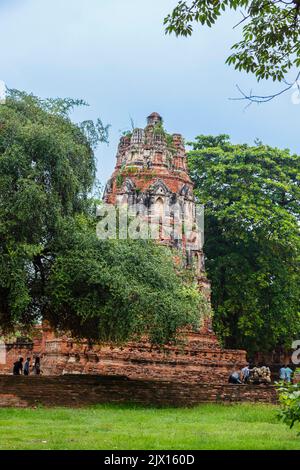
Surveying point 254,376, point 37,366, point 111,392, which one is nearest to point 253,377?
point 254,376

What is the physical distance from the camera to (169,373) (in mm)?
24453

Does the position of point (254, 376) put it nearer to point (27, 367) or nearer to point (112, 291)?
point (27, 367)

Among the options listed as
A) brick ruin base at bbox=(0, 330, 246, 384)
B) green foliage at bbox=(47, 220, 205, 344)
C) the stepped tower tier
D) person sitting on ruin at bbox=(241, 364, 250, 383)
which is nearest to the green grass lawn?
green foliage at bbox=(47, 220, 205, 344)

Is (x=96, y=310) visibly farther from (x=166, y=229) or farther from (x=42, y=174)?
(x=166, y=229)

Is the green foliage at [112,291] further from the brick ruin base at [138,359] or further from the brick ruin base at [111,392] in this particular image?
the brick ruin base at [138,359]

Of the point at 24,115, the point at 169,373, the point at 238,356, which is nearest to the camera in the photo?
the point at 24,115

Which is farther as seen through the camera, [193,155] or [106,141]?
[193,155]

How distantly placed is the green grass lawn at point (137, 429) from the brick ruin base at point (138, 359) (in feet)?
18.1

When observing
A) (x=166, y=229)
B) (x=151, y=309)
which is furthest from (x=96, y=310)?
(x=166, y=229)

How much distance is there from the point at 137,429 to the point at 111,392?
251 inches

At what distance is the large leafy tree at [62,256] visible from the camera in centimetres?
1620

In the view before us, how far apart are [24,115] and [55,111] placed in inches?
44.4

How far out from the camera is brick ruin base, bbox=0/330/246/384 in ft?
74.6

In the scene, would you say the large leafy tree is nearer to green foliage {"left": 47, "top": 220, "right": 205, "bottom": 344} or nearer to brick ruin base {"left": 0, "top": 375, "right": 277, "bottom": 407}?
green foliage {"left": 47, "top": 220, "right": 205, "bottom": 344}
